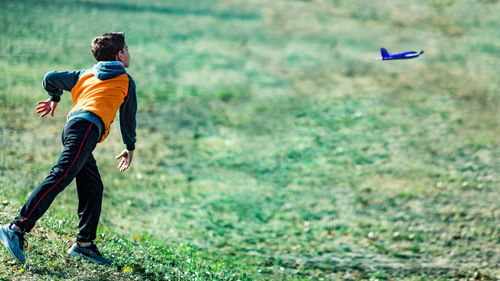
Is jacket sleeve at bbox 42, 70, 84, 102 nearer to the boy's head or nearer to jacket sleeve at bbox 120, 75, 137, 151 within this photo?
the boy's head

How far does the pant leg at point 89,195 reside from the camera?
4.92 metres

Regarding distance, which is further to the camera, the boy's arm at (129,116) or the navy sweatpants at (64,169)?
the boy's arm at (129,116)

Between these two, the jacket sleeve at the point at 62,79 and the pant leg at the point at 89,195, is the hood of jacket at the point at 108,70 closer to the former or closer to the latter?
the jacket sleeve at the point at 62,79

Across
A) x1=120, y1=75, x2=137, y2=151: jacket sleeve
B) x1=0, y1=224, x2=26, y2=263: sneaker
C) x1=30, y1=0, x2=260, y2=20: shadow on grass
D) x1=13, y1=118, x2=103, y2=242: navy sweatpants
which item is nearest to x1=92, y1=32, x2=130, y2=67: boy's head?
x1=120, y1=75, x2=137, y2=151: jacket sleeve

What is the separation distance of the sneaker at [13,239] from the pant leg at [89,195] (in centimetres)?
61

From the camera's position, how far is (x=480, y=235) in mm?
8773

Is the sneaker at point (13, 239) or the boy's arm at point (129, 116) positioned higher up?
the boy's arm at point (129, 116)

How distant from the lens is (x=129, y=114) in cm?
489

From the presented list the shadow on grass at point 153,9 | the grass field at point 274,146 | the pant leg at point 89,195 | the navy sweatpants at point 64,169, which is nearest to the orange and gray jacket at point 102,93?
the navy sweatpants at point 64,169

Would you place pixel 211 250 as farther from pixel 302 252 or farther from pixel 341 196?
pixel 341 196

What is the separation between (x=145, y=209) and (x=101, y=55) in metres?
4.86

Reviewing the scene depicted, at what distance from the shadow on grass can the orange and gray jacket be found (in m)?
16.1

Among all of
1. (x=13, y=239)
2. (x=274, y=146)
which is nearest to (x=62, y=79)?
(x=13, y=239)

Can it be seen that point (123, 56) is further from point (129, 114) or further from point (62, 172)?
point (62, 172)
